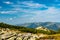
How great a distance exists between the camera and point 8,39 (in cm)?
9419

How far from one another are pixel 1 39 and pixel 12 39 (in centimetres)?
750

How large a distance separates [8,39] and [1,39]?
4786 millimetres

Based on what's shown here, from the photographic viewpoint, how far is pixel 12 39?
95938 mm

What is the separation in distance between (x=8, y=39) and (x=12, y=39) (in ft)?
8.92

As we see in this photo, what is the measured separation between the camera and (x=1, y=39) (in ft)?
298
